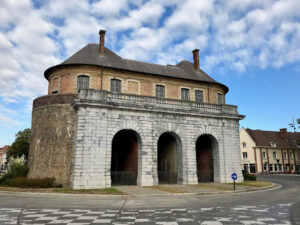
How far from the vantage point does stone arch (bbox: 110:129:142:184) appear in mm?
18438

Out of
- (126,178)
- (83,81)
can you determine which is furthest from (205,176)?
(83,81)

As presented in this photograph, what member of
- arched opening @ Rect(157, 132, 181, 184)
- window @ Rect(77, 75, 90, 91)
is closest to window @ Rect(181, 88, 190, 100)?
arched opening @ Rect(157, 132, 181, 184)

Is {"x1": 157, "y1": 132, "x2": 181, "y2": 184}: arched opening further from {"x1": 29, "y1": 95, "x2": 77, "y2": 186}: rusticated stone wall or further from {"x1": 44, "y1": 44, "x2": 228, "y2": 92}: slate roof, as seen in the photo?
{"x1": 29, "y1": 95, "x2": 77, "y2": 186}: rusticated stone wall

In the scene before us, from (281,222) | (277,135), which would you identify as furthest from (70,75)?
(277,135)

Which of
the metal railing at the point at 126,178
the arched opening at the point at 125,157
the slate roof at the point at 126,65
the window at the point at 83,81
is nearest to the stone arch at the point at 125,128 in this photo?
the arched opening at the point at 125,157

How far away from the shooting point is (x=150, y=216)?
25.3ft

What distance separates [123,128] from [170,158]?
5.82 metres

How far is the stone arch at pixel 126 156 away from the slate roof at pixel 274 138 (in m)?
32.7

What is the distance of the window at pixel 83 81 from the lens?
70.2ft

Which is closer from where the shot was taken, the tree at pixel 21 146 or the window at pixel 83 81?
the window at pixel 83 81

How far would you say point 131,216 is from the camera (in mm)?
7742

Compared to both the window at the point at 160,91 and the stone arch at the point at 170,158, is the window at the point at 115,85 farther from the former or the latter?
the stone arch at the point at 170,158

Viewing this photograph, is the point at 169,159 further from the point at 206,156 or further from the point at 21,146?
the point at 21,146

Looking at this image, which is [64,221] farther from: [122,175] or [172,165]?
[172,165]
